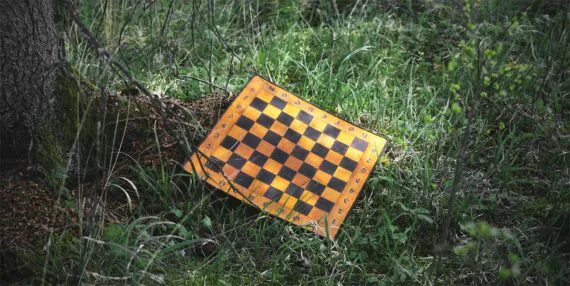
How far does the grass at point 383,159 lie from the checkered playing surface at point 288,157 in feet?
0.25

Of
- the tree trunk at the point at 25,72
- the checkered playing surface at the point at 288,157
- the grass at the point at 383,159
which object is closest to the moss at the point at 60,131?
the tree trunk at the point at 25,72

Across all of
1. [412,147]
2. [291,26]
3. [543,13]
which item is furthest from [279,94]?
[543,13]

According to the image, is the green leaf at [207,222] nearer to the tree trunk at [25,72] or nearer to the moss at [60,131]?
the moss at [60,131]

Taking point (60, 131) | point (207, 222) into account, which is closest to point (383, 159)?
point (207, 222)

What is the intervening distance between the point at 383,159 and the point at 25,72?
1.37 metres

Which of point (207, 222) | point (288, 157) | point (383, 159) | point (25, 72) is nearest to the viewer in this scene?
point (25, 72)

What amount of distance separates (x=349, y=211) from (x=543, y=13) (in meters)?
1.94

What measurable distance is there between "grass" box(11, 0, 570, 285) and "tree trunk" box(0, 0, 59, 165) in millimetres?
256

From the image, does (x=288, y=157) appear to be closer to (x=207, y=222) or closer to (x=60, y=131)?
(x=207, y=222)

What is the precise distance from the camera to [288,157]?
2.53 metres

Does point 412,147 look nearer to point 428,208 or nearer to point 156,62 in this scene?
point 428,208

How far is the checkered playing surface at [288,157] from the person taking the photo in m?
2.39

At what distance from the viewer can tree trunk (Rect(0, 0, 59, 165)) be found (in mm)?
2037

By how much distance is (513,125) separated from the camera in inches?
114
